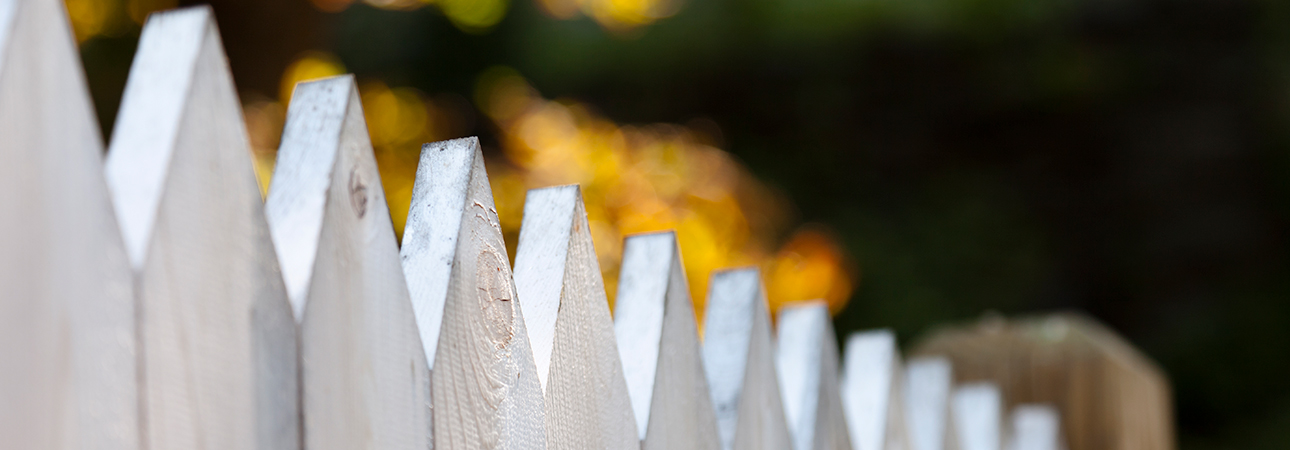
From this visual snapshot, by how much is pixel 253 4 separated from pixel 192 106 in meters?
4.06

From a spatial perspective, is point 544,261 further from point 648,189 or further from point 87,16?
point 87,16

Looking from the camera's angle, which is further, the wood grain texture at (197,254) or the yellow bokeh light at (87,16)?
the yellow bokeh light at (87,16)

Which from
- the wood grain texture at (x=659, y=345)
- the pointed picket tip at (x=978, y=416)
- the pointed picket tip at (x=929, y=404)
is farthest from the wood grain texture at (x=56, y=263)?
the pointed picket tip at (x=978, y=416)

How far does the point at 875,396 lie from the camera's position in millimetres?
960

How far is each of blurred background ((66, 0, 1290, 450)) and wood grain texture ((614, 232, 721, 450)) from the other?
3.64m

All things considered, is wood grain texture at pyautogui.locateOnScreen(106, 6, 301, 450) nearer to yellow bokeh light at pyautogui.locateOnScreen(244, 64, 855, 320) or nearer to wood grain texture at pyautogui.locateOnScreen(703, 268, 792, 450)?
wood grain texture at pyautogui.locateOnScreen(703, 268, 792, 450)

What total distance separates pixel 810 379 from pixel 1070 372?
26.4 inches

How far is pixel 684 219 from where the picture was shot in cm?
349

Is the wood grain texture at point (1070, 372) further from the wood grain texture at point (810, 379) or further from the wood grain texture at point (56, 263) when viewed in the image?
the wood grain texture at point (56, 263)

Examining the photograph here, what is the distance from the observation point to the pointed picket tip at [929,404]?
1068 millimetres

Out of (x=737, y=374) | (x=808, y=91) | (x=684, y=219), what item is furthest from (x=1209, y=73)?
(x=737, y=374)

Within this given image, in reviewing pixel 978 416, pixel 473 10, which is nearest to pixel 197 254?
pixel 978 416

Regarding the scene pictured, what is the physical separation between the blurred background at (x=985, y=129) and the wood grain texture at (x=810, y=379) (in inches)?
135

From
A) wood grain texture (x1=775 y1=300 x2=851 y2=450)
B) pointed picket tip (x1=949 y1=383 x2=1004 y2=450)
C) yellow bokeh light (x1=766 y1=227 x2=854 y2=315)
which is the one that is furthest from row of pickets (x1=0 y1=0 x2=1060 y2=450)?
yellow bokeh light (x1=766 y1=227 x2=854 y2=315)
